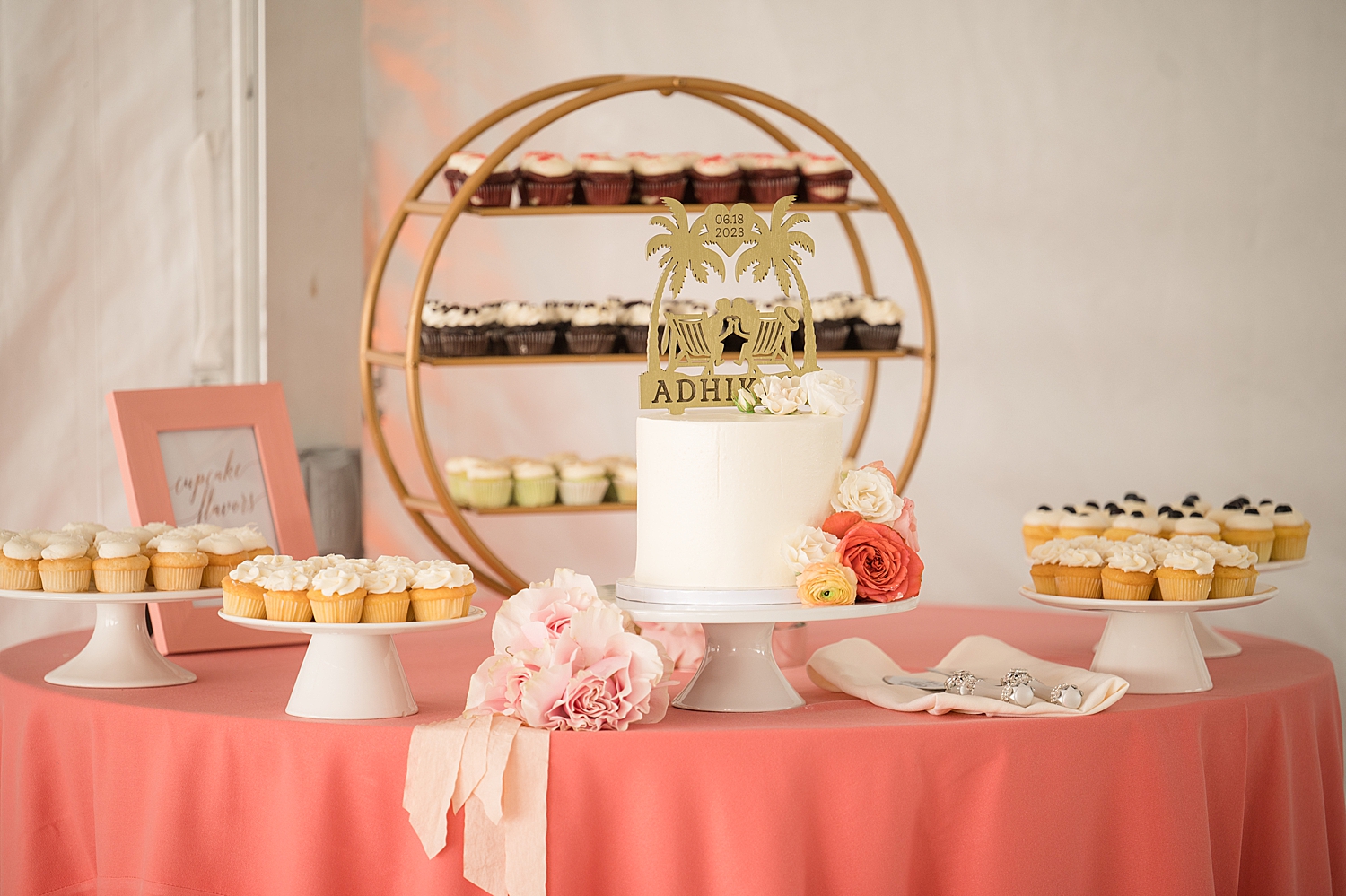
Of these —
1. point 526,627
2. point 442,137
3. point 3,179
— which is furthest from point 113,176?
point 526,627

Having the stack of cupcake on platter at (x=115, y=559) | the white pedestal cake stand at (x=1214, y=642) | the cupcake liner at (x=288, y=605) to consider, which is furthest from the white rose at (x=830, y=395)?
the stack of cupcake on platter at (x=115, y=559)

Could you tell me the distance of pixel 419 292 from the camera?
3084 mm

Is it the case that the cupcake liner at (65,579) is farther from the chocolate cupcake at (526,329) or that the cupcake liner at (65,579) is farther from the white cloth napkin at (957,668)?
the chocolate cupcake at (526,329)

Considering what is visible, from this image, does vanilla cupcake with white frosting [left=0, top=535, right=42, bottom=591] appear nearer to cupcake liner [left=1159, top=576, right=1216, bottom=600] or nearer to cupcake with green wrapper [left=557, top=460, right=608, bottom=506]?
cupcake with green wrapper [left=557, top=460, right=608, bottom=506]

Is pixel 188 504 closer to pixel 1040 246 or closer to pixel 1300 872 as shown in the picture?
pixel 1300 872

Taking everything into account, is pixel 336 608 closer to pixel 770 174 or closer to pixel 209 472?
pixel 209 472

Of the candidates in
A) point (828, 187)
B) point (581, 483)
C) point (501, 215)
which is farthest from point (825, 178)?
point (581, 483)

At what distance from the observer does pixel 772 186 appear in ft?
11.4

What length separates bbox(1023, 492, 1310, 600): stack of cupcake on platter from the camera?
7.32 ft

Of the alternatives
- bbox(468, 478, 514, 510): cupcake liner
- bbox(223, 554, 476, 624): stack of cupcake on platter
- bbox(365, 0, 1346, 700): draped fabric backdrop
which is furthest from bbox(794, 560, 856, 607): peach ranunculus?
bbox(365, 0, 1346, 700): draped fabric backdrop

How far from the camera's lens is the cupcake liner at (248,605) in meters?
1.99

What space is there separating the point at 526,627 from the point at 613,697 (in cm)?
16

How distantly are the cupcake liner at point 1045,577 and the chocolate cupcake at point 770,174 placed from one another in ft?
4.59

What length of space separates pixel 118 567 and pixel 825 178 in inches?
77.1
